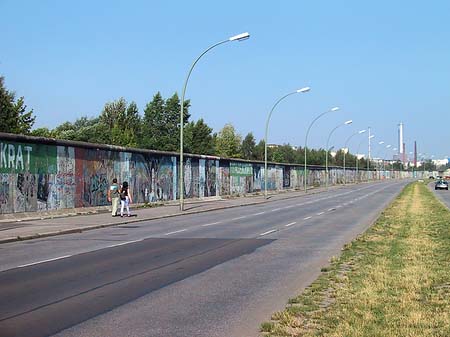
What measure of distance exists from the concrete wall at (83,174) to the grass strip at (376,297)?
612 inches

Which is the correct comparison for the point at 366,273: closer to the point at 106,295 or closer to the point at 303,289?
the point at 303,289

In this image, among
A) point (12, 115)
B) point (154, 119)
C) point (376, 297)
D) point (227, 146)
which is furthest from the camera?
point (227, 146)

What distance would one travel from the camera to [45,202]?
26906 mm

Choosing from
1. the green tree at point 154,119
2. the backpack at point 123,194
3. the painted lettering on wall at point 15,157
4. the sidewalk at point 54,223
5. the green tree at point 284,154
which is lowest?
the sidewalk at point 54,223

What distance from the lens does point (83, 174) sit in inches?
1192

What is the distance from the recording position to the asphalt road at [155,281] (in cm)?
729

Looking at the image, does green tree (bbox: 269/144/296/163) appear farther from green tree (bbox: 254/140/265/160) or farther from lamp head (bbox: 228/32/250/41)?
lamp head (bbox: 228/32/250/41)

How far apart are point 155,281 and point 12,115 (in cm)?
4629

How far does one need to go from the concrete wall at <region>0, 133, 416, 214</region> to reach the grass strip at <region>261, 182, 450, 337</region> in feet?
51.0

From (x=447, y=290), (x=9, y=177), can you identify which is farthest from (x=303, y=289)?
(x=9, y=177)

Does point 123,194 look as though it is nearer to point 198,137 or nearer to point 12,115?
point 12,115

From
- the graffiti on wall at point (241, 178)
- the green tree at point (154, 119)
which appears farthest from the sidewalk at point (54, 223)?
the green tree at point (154, 119)

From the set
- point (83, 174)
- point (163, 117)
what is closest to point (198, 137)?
point (163, 117)

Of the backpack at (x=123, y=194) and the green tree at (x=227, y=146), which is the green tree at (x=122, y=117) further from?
the backpack at (x=123, y=194)
